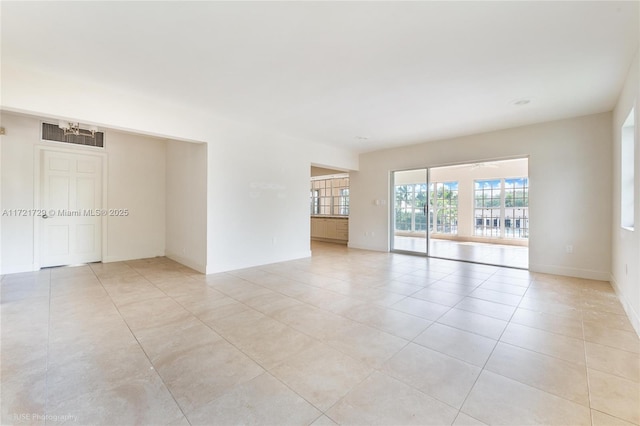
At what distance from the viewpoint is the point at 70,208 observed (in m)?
5.28

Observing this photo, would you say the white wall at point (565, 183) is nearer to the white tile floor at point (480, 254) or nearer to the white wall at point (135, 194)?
the white tile floor at point (480, 254)

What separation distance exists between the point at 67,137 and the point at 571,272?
30.8 feet

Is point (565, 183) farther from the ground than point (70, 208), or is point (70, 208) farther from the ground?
point (565, 183)

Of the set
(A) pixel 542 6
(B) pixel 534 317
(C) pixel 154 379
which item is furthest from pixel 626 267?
(C) pixel 154 379

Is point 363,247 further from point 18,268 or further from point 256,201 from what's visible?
point 18,268

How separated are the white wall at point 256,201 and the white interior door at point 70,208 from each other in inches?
113

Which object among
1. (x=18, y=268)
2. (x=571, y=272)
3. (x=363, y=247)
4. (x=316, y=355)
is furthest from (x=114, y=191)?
(x=571, y=272)

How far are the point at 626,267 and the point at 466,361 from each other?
2779 mm

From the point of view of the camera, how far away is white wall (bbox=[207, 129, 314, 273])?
4781 mm

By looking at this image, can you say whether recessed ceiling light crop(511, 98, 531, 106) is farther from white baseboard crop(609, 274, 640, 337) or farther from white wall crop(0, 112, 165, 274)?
white wall crop(0, 112, 165, 274)

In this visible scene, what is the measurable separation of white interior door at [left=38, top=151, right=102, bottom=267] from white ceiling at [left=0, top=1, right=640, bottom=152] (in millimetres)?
2954

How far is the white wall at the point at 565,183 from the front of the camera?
14.3ft

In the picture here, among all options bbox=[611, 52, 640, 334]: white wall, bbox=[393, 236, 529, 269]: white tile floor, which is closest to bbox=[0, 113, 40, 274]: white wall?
bbox=[393, 236, 529, 269]: white tile floor

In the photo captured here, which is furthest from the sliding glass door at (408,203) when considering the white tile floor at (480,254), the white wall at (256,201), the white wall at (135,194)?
the white wall at (135,194)
